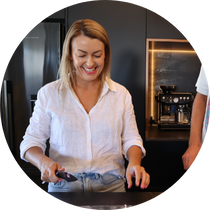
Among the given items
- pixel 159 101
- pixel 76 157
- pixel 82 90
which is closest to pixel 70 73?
pixel 82 90

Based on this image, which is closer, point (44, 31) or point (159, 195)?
point (159, 195)

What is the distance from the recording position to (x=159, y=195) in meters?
0.47

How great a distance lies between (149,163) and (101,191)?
0.71ft

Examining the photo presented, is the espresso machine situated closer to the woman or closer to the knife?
the woman

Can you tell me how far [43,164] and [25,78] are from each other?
1.14 ft

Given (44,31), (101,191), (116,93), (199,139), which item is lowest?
(101,191)

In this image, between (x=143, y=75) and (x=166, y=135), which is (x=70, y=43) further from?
(x=166, y=135)

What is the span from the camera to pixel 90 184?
0.52 meters

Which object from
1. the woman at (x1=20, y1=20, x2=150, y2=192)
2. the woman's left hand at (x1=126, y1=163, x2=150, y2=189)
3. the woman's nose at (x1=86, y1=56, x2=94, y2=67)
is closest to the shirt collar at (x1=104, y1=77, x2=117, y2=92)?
the woman at (x1=20, y1=20, x2=150, y2=192)

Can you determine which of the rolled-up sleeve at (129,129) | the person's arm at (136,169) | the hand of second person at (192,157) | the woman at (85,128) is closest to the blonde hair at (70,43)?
the woman at (85,128)

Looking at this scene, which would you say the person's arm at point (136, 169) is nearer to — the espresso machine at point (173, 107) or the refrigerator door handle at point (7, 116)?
the espresso machine at point (173, 107)

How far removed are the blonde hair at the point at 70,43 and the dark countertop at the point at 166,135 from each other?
0.82 feet

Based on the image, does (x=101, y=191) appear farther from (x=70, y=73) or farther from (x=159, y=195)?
(x=70, y=73)

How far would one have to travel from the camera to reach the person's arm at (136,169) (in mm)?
430
